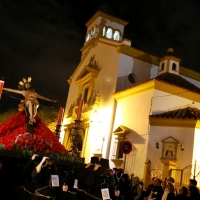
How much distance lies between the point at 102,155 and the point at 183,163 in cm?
705

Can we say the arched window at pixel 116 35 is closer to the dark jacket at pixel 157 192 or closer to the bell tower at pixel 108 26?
the bell tower at pixel 108 26

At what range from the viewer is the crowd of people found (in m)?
6.75

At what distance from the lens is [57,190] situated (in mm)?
7047

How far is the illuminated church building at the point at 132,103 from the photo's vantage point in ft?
53.3

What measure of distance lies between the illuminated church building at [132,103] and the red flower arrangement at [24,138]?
8.14 meters

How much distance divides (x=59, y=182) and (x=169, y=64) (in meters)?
17.6

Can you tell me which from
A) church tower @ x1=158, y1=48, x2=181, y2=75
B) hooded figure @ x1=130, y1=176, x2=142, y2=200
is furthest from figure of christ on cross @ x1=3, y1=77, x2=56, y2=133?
church tower @ x1=158, y1=48, x2=181, y2=75

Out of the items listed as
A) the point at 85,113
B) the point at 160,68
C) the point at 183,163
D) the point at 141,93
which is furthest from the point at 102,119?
the point at 183,163

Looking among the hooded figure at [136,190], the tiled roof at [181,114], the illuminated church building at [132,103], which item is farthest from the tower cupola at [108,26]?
the hooded figure at [136,190]

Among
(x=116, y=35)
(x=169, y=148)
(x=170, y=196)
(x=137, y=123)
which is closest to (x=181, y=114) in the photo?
(x=169, y=148)

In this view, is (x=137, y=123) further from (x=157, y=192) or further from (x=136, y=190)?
(x=157, y=192)

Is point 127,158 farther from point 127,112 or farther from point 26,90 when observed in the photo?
point 26,90

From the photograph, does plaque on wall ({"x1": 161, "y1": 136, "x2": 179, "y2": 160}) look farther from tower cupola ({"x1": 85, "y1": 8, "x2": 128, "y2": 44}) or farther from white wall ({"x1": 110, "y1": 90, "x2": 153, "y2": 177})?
tower cupola ({"x1": 85, "y1": 8, "x2": 128, "y2": 44})

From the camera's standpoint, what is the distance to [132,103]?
771 inches
